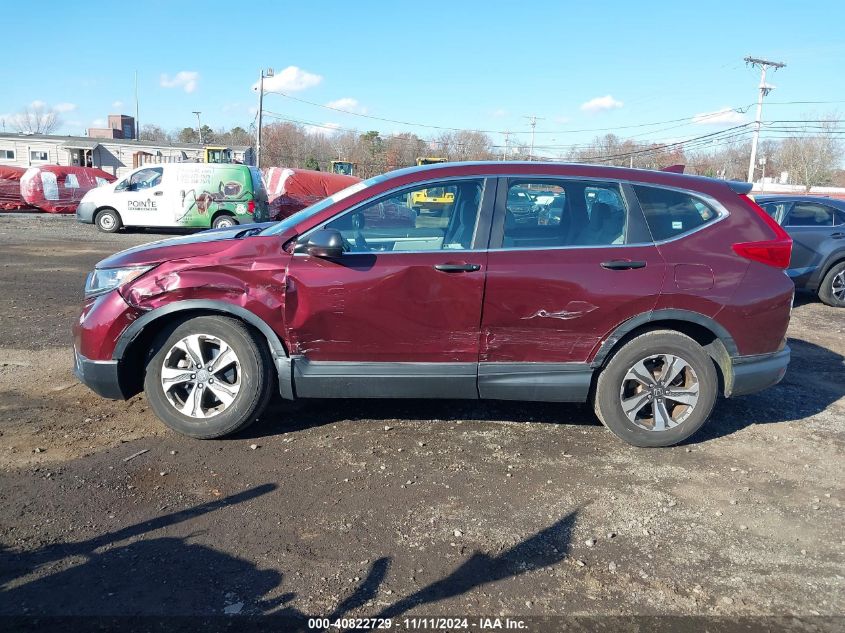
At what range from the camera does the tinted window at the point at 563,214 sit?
443 cm

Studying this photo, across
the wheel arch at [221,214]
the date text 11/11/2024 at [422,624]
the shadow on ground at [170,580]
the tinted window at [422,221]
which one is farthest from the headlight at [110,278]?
the wheel arch at [221,214]

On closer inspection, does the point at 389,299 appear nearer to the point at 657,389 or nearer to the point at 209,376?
the point at 209,376

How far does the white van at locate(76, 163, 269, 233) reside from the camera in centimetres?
1836

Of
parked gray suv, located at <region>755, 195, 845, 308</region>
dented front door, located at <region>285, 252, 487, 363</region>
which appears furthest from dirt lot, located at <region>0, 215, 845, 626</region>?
parked gray suv, located at <region>755, 195, 845, 308</region>

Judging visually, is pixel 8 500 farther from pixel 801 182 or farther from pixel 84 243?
pixel 801 182

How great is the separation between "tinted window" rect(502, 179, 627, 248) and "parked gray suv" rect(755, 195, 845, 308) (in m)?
6.70

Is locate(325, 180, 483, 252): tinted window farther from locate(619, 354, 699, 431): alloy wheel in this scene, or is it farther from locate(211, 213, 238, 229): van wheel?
locate(211, 213, 238, 229): van wheel

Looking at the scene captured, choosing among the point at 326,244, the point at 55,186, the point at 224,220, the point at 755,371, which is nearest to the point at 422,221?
the point at 326,244

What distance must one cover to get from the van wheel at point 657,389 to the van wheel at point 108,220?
17910mm

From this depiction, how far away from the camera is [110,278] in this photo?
442 centimetres

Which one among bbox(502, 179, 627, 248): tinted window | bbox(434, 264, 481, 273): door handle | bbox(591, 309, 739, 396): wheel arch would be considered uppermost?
bbox(502, 179, 627, 248): tinted window

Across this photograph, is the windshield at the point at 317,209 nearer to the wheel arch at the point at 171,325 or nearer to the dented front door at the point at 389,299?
the dented front door at the point at 389,299

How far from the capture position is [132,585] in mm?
2881

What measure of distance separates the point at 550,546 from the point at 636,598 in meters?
0.50
